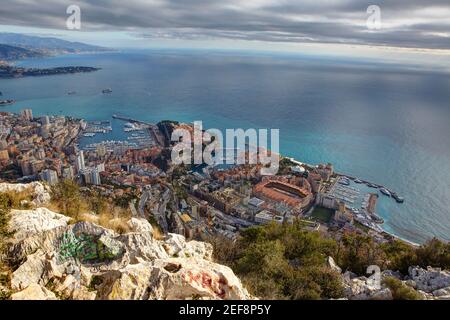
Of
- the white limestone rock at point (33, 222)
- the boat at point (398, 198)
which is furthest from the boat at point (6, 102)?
the boat at point (398, 198)

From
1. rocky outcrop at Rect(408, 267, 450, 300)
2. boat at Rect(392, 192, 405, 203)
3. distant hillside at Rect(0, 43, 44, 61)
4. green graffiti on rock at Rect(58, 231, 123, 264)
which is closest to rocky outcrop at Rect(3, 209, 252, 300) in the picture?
green graffiti on rock at Rect(58, 231, 123, 264)

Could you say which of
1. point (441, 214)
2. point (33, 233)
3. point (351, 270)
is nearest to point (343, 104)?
point (441, 214)

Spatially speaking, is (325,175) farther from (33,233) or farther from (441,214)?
(33,233)

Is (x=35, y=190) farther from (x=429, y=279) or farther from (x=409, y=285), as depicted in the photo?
(x=429, y=279)

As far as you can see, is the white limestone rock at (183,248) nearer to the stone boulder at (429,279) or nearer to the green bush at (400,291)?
the green bush at (400,291)

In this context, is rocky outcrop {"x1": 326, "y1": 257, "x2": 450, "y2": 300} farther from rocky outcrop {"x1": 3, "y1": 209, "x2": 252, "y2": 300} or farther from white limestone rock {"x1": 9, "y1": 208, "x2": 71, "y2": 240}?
white limestone rock {"x1": 9, "y1": 208, "x2": 71, "y2": 240}

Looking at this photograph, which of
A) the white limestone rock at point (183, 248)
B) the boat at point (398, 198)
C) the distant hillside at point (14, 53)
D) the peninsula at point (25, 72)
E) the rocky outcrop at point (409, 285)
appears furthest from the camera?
the distant hillside at point (14, 53)

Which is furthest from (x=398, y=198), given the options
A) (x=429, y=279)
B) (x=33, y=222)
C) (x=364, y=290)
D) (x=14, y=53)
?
(x=14, y=53)
